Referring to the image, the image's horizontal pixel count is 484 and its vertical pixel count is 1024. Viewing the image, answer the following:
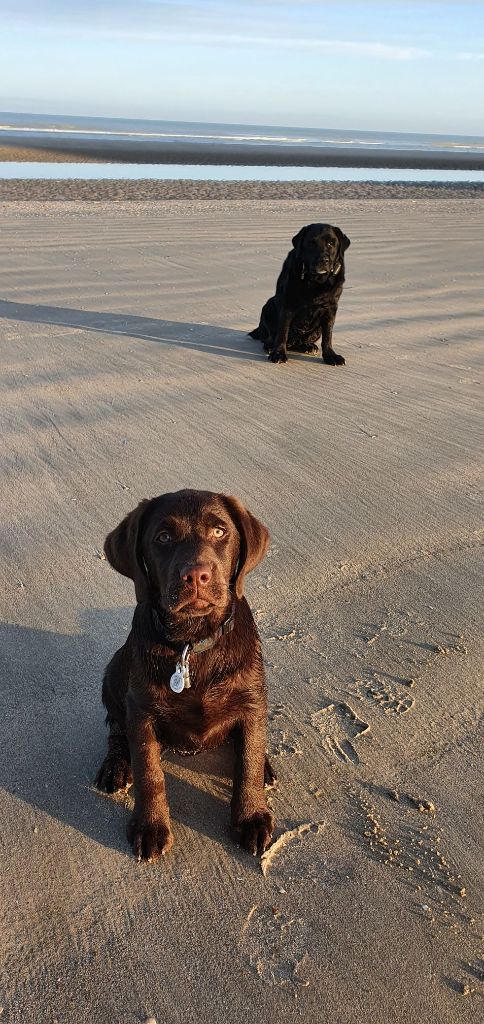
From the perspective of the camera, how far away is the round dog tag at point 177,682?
2.70 metres

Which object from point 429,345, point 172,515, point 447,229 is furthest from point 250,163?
point 172,515

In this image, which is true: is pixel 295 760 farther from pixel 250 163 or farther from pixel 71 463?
pixel 250 163

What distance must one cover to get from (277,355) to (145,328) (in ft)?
5.04

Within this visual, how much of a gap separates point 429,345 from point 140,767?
272 inches

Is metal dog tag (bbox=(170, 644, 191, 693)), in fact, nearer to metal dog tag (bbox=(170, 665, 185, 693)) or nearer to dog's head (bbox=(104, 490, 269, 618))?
metal dog tag (bbox=(170, 665, 185, 693))

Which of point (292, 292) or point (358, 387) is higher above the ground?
point (292, 292)

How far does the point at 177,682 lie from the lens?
8.89 feet

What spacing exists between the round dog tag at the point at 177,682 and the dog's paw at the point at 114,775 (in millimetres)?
509

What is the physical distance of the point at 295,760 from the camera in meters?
3.16

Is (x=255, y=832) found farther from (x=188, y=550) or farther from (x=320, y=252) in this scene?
(x=320, y=252)

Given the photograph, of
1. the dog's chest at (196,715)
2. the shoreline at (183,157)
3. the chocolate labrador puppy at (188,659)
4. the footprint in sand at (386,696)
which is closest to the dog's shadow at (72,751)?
the chocolate labrador puppy at (188,659)

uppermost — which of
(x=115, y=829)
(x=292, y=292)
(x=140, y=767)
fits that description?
(x=292, y=292)

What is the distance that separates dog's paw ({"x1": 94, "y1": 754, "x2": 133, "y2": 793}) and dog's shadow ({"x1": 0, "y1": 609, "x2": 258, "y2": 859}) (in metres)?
0.03

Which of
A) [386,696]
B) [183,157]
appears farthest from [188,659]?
[183,157]
